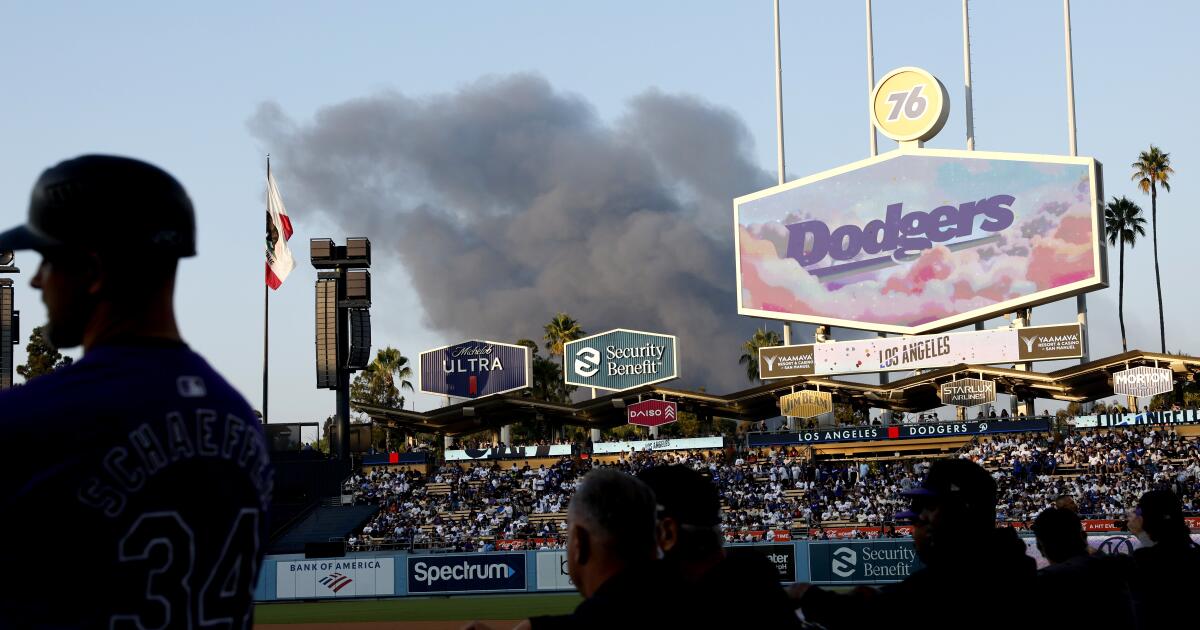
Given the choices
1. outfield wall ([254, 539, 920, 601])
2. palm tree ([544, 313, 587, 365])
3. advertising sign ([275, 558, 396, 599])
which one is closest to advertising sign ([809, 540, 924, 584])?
outfield wall ([254, 539, 920, 601])

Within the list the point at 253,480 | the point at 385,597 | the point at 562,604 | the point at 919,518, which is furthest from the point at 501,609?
the point at 253,480

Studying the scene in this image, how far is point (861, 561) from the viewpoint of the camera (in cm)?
3244

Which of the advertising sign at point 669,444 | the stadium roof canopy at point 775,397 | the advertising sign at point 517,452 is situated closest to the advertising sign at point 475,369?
the stadium roof canopy at point 775,397

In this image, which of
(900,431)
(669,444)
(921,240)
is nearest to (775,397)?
(669,444)

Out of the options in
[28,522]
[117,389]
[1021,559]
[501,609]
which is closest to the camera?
[28,522]

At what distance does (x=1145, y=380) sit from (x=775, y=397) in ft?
54.1

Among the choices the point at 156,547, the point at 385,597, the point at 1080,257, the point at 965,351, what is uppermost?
the point at 1080,257

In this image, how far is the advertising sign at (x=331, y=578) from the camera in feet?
118

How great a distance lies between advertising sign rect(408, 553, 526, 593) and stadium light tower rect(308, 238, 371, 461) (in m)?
19.8

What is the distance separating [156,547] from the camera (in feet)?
7.88

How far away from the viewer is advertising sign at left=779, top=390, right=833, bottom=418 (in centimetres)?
5853

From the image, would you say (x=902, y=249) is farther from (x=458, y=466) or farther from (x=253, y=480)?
(x=253, y=480)

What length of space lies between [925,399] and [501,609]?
112 feet

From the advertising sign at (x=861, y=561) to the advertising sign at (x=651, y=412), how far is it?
29.3 m
